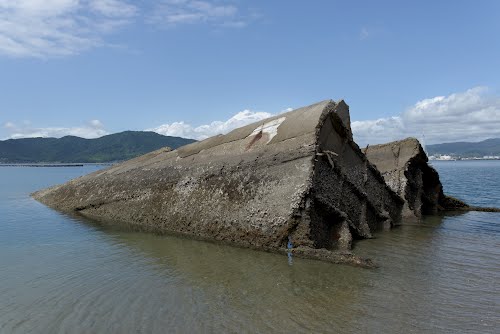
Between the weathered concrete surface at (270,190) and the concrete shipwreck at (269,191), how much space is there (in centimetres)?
2

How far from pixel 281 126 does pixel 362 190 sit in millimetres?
→ 2787

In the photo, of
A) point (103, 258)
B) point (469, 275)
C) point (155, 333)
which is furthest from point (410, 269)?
point (103, 258)

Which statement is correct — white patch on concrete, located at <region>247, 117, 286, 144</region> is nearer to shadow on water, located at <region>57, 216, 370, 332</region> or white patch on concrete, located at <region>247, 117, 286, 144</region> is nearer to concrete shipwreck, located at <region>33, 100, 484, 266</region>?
concrete shipwreck, located at <region>33, 100, 484, 266</region>

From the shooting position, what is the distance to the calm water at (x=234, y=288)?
202 inches

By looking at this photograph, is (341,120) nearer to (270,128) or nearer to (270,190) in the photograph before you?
(270,128)

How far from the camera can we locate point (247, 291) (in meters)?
6.25

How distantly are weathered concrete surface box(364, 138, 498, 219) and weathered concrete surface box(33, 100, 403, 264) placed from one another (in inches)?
64.8

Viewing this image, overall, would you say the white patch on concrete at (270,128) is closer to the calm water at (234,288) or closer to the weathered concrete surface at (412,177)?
the calm water at (234,288)

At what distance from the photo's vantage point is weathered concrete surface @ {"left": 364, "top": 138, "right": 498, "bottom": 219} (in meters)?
14.8

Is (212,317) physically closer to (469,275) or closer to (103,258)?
(103,258)

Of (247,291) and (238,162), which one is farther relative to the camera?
(238,162)

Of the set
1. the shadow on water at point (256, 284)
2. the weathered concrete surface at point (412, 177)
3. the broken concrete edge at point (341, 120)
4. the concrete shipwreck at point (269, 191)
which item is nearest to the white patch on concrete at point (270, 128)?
the concrete shipwreck at point (269, 191)

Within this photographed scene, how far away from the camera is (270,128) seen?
10.7 m

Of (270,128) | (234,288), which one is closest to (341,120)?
(270,128)
